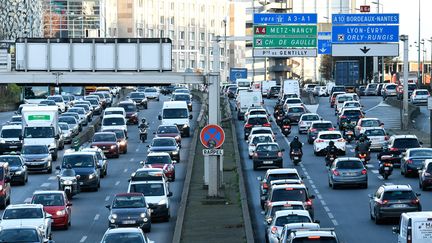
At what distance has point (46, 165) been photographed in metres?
62.5

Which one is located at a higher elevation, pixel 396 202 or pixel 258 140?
pixel 258 140

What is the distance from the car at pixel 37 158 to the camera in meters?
62.2

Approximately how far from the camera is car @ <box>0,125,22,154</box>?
239 ft

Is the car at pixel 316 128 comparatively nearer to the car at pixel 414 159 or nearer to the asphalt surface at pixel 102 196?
the asphalt surface at pixel 102 196

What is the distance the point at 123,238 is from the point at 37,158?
101ft

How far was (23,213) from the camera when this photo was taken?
39.0m

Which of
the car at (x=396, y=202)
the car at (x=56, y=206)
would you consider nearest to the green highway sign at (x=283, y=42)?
the car at (x=56, y=206)

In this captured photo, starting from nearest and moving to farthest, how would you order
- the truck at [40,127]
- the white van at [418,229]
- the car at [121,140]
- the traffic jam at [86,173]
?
the white van at [418,229] → the traffic jam at [86,173] → the truck at [40,127] → the car at [121,140]

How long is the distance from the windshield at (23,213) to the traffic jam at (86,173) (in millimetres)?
28

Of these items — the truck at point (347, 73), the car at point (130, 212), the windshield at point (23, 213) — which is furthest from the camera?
the truck at point (347, 73)

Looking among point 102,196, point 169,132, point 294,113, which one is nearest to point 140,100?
point 294,113

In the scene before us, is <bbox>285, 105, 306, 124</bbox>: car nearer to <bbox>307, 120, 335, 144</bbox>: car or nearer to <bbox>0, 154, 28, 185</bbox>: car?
A: <bbox>307, 120, 335, 144</bbox>: car

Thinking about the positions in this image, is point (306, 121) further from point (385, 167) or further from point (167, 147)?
point (385, 167)

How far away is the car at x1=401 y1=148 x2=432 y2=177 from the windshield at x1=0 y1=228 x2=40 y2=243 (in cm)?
2356
